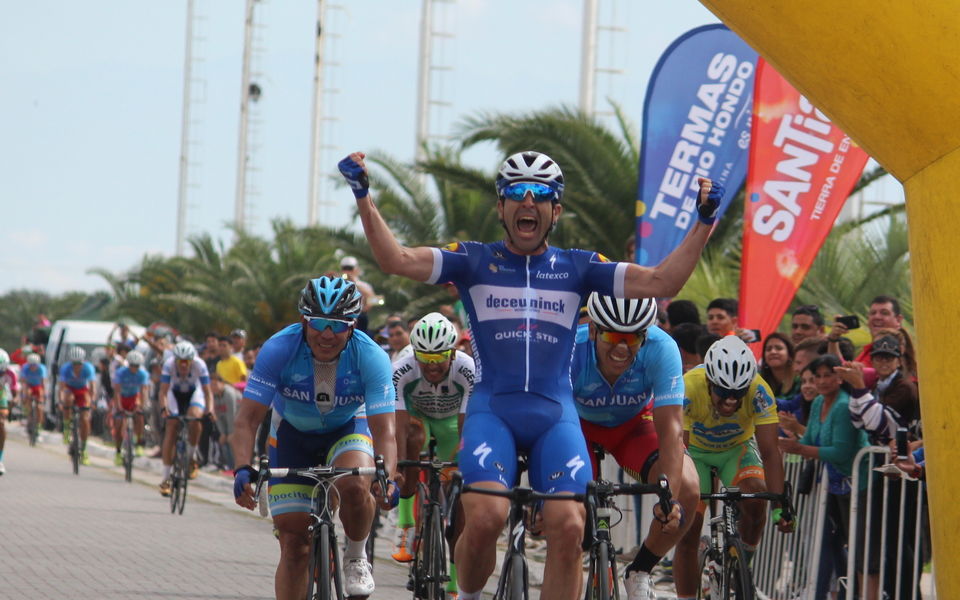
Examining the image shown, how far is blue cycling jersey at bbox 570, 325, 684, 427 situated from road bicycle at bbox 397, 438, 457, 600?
150 cm

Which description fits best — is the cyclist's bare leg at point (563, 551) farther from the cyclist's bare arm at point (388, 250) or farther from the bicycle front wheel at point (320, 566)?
the bicycle front wheel at point (320, 566)

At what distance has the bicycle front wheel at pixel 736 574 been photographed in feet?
27.4

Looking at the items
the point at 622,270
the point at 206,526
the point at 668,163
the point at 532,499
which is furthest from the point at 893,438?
the point at 206,526

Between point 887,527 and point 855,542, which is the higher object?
point 887,527

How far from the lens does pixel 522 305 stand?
692 cm

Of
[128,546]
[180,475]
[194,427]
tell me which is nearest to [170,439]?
[194,427]

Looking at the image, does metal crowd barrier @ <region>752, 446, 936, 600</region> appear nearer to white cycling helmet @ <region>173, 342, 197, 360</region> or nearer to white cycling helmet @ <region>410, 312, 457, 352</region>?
white cycling helmet @ <region>410, 312, 457, 352</region>

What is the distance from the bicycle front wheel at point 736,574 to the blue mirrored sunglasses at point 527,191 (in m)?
2.70

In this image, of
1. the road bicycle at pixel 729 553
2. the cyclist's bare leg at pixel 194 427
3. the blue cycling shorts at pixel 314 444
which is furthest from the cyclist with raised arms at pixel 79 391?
the road bicycle at pixel 729 553

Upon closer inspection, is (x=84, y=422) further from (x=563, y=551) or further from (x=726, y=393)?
(x=563, y=551)

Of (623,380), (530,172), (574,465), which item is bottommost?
(574,465)

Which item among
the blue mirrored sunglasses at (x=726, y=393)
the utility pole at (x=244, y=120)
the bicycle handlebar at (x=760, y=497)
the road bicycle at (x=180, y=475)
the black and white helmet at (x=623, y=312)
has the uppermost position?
the utility pole at (x=244, y=120)

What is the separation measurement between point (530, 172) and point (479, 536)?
166cm

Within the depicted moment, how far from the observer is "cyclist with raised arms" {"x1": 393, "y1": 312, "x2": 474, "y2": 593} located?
34.8 ft
